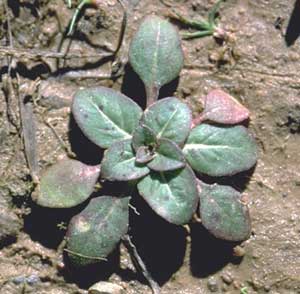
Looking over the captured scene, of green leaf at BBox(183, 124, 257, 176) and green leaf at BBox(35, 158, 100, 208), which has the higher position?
green leaf at BBox(183, 124, 257, 176)

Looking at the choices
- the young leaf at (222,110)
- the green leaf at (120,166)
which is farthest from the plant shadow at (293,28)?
the green leaf at (120,166)

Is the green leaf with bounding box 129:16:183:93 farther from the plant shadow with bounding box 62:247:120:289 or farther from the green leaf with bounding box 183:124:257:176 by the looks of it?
the plant shadow with bounding box 62:247:120:289

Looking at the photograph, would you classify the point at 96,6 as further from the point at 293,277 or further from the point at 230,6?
the point at 293,277

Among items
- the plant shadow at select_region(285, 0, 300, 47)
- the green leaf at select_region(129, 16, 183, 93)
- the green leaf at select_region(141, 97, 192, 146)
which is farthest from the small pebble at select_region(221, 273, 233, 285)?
the plant shadow at select_region(285, 0, 300, 47)

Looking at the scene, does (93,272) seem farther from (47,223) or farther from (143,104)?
(143,104)

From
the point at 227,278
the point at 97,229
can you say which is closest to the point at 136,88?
the point at 97,229

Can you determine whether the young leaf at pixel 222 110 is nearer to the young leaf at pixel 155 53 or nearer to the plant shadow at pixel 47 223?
the young leaf at pixel 155 53

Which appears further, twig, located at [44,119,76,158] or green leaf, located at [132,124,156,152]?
twig, located at [44,119,76,158]
